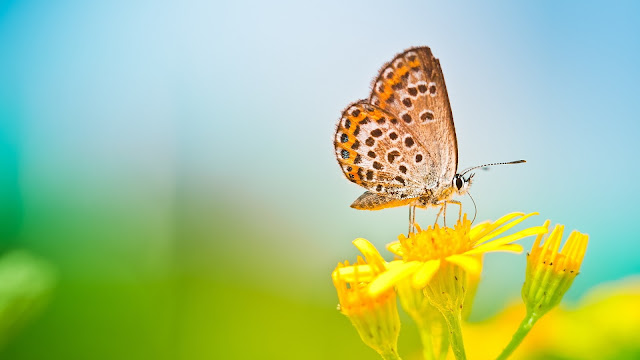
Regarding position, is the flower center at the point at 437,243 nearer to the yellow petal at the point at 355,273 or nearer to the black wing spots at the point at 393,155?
the yellow petal at the point at 355,273

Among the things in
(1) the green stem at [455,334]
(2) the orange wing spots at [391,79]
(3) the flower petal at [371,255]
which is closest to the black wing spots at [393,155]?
(2) the orange wing spots at [391,79]

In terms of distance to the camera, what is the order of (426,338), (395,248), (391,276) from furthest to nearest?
1. (395,248)
2. (426,338)
3. (391,276)

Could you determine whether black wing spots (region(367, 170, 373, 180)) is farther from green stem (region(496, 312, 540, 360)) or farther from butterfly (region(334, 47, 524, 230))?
green stem (region(496, 312, 540, 360))

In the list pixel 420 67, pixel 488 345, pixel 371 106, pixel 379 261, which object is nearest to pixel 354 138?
pixel 371 106

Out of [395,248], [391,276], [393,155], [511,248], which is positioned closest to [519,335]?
[511,248]

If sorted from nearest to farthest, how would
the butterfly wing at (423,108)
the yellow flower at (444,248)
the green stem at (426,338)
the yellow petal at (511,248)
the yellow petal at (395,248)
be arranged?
1. the yellow petal at (511,248)
2. the yellow flower at (444,248)
3. the green stem at (426,338)
4. the yellow petal at (395,248)
5. the butterfly wing at (423,108)

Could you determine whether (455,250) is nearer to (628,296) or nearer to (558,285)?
(558,285)

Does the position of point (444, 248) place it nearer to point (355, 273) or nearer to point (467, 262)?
point (467, 262)
